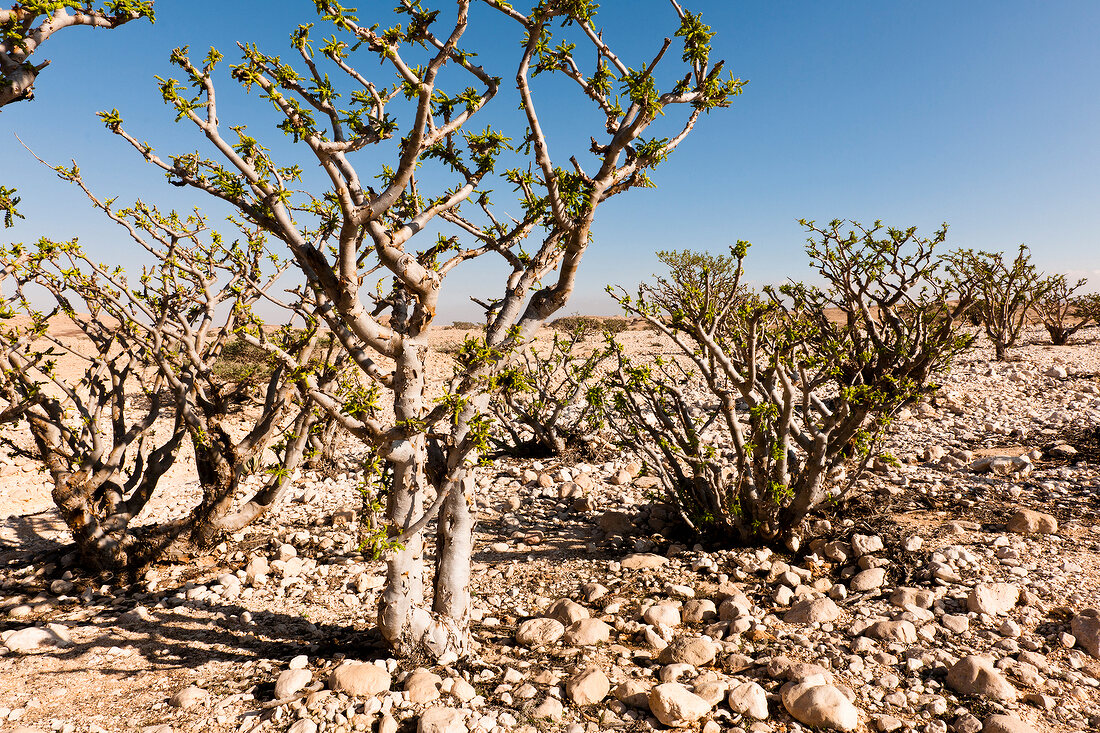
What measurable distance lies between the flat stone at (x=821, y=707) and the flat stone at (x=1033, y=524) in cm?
286

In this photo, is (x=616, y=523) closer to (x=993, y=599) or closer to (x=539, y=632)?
(x=539, y=632)

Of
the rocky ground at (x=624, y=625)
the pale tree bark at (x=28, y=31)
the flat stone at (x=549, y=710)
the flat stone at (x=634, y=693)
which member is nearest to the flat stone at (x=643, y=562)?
the rocky ground at (x=624, y=625)

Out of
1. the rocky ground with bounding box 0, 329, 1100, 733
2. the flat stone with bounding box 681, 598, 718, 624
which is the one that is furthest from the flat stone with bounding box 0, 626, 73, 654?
the flat stone with bounding box 681, 598, 718, 624

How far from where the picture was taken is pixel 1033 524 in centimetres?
454

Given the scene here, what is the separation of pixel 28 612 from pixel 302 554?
190 centimetres

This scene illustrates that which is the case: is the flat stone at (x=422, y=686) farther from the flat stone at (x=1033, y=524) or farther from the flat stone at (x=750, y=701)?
the flat stone at (x=1033, y=524)

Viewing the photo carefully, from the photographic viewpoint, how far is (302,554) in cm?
532

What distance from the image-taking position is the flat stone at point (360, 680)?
302 centimetres

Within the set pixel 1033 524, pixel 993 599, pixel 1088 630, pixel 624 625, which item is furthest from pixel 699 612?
pixel 1033 524

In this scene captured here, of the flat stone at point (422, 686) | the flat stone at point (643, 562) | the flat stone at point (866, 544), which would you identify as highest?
the flat stone at point (866, 544)

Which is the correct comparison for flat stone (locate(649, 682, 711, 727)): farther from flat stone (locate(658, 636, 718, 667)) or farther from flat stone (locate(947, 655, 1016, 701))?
flat stone (locate(947, 655, 1016, 701))

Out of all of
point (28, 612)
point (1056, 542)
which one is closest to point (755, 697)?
point (1056, 542)

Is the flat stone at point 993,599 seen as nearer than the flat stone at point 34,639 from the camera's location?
Yes

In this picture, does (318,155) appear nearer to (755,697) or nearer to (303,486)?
(755,697)
